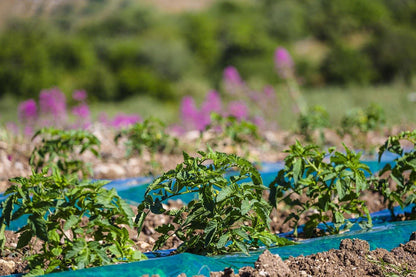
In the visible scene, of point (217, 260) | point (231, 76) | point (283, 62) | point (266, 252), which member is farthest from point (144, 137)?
point (283, 62)

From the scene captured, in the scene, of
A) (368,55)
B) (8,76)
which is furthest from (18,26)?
(368,55)

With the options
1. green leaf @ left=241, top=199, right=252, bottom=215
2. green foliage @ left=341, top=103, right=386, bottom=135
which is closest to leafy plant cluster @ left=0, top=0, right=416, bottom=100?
green foliage @ left=341, top=103, right=386, bottom=135

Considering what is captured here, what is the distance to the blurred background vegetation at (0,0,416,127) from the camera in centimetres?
2822

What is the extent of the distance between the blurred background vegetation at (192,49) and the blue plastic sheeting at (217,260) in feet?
35.5

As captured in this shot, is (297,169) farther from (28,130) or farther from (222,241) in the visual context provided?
(28,130)

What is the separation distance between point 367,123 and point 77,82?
28104 mm

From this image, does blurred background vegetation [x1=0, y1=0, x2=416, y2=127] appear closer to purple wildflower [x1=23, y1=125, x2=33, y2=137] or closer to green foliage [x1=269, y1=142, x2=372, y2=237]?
purple wildflower [x1=23, y1=125, x2=33, y2=137]

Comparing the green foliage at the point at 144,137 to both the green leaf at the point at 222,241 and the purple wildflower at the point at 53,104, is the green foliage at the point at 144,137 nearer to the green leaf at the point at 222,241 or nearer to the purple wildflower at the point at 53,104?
the purple wildflower at the point at 53,104

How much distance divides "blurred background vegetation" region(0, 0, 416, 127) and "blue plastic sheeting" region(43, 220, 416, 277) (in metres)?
10.8

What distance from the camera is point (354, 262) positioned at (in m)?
2.12

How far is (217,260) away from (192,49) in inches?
1606

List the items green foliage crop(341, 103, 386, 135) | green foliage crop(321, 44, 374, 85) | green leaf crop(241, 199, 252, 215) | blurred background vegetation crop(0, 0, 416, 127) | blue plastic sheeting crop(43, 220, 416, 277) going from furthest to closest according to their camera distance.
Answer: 1. green foliage crop(321, 44, 374, 85)
2. blurred background vegetation crop(0, 0, 416, 127)
3. green foliage crop(341, 103, 386, 135)
4. green leaf crop(241, 199, 252, 215)
5. blue plastic sheeting crop(43, 220, 416, 277)

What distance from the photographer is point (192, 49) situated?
42.2 m

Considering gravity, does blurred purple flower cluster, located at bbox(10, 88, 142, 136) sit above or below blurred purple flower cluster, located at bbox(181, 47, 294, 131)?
below
